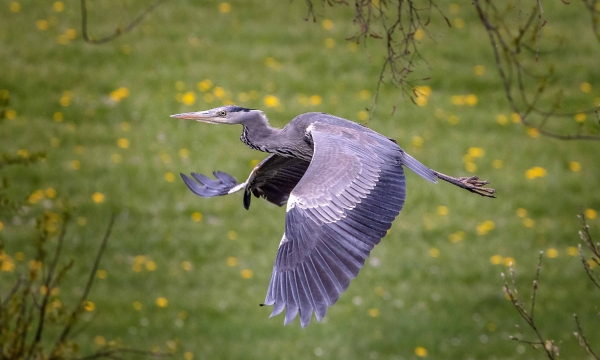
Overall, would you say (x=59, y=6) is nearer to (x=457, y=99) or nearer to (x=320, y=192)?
(x=457, y=99)

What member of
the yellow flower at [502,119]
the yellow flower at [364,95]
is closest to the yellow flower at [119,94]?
the yellow flower at [364,95]

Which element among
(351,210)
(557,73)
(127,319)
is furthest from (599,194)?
(351,210)

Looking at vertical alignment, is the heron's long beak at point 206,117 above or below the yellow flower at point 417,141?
above

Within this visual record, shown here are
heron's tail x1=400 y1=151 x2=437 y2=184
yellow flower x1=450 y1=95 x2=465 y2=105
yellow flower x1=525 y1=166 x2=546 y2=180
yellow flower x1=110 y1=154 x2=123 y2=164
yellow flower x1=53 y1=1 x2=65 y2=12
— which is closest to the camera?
heron's tail x1=400 y1=151 x2=437 y2=184

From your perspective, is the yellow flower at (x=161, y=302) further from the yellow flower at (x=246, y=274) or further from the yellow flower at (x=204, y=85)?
the yellow flower at (x=204, y=85)

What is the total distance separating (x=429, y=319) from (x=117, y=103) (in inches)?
177

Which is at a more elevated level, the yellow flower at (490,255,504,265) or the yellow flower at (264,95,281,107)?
the yellow flower at (264,95,281,107)

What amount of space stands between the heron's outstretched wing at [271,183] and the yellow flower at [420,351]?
3.22 meters

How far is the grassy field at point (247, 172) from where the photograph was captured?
8.38 meters

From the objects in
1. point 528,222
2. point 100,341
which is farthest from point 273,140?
point 528,222

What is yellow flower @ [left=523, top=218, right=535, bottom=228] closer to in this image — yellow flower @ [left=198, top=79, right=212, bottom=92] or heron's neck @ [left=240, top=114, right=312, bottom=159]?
yellow flower @ [left=198, top=79, right=212, bottom=92]

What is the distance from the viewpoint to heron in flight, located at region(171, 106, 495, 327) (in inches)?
158

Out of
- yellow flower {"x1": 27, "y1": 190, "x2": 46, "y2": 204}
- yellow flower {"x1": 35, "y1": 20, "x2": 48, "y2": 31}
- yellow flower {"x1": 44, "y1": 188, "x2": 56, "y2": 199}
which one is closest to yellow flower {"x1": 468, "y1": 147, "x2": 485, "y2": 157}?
yellow flower {"x1": 44, "y1": 188, "x2": 56, "y2": 199}

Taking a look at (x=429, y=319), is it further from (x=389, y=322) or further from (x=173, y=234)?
(x=173, y=234)
